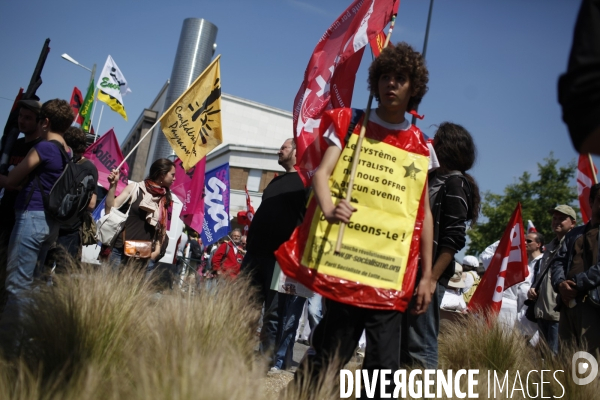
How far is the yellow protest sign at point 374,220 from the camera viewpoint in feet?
10.4

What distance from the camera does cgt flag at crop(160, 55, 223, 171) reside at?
8.77 m

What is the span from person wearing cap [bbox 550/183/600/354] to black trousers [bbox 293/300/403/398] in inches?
95.6

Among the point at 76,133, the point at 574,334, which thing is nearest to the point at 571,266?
the point at 574,334

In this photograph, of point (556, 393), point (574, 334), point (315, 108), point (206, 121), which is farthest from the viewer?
point (206, 121)

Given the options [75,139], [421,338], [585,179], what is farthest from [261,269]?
[585,179]

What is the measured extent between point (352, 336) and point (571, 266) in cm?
306

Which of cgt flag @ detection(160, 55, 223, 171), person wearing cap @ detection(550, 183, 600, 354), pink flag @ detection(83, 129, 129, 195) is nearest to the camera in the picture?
person wearing cap @ detection(550, 183, 600, 354)

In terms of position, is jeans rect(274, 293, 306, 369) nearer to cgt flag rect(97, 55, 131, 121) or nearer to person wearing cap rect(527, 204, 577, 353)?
person wearing cap rect(527, 204, 577, 353)

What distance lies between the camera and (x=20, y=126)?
18.5 feet

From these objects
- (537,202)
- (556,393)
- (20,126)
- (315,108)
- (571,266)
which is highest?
(537,202)

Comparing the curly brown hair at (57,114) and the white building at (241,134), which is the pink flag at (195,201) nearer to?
the curly brown hair at (57,114)

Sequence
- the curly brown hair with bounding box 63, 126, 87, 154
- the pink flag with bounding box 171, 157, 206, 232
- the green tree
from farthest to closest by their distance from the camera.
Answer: the green tree
the pink flag with bounding box 171, 157, 206, 232
the curly brown hair with bounding box 63, 126, 87, 154

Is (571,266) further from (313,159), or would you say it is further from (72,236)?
(72,236)

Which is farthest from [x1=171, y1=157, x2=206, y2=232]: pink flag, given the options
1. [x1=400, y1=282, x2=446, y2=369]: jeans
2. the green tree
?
the green tree
